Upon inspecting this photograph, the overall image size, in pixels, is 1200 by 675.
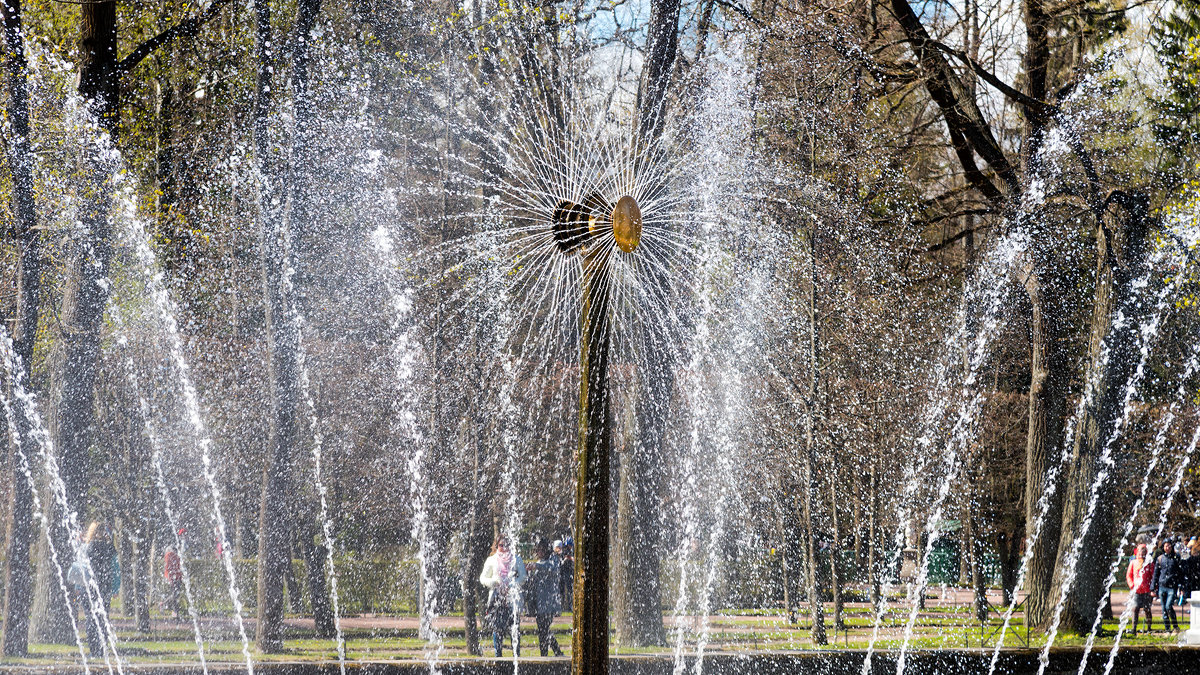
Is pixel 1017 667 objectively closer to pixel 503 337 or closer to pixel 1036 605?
pixel 1036 605

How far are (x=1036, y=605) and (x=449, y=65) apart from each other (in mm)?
10463

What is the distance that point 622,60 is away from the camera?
13.2m

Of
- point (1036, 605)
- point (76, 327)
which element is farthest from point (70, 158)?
point (1036, 605)

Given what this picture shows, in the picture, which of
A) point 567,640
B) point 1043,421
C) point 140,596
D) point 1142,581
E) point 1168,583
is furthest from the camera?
point 140,596

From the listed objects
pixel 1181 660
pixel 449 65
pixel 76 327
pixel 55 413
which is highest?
pixel 449 65

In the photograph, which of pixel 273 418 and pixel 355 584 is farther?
pixel 355 584

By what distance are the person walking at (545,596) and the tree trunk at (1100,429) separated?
6002 mm

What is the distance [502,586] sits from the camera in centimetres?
1230

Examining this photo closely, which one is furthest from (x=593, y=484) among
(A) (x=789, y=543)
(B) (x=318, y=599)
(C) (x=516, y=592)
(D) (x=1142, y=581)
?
(D) (x=1142, y=581)

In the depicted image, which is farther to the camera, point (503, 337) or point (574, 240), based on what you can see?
A: point (503, 337)

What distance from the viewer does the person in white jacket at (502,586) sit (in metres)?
12.3

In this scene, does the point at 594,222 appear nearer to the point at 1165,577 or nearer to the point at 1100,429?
the point at 1100,429

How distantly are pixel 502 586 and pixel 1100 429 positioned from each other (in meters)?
7.43

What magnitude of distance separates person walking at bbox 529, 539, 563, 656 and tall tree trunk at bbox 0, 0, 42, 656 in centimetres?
561
